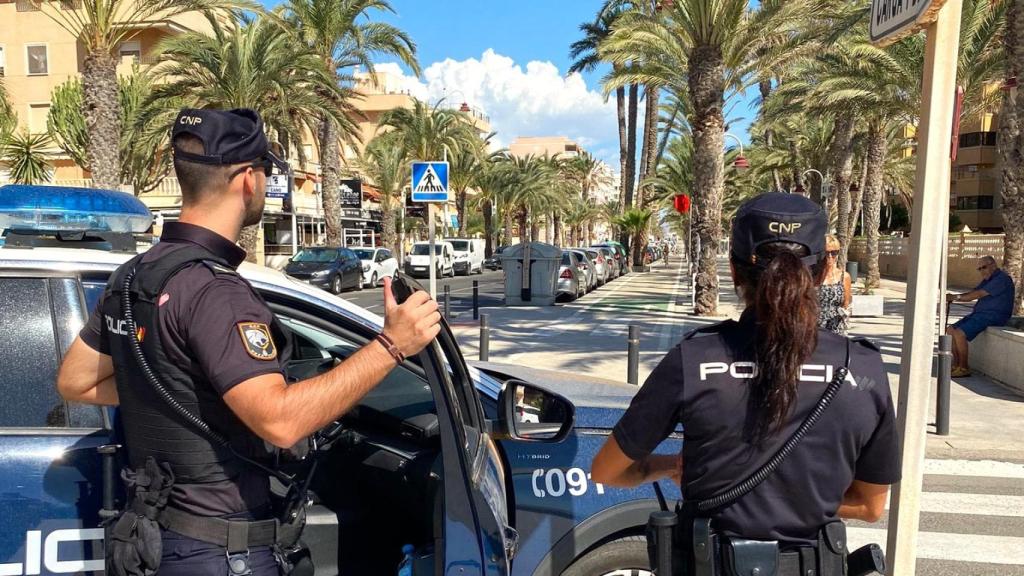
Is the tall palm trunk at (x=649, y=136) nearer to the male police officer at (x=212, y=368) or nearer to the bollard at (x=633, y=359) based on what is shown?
the bollard at (x=633, y=359)

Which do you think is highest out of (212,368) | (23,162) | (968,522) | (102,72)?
(102,72)

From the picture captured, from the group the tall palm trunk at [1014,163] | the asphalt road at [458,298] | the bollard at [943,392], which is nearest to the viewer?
the bollard at [943,392]

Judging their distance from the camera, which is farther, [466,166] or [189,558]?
[466,166]

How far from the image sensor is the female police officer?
171cm

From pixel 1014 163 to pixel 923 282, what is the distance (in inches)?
472

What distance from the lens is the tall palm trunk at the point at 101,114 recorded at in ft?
47.4

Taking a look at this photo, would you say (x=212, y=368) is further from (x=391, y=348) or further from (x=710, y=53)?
(x=710, y=53)

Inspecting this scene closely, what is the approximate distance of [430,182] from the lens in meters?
A: 11.2

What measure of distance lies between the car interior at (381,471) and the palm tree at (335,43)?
72.1 feet

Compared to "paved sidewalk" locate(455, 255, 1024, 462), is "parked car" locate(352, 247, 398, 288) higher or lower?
higher

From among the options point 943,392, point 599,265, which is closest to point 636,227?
point 599,265

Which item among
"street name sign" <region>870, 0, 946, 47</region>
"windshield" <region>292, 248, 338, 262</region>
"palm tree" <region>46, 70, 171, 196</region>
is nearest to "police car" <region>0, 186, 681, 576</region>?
"street name sign" <region>870, 0, 946, 47</region>

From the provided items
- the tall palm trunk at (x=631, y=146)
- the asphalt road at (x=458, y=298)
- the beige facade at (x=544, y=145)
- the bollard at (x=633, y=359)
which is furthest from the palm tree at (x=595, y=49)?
the beige facade at (x=544, y=145)

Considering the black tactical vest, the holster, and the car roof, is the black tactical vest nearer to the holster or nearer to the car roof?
the holster
